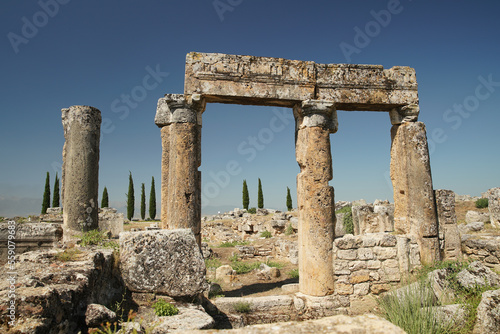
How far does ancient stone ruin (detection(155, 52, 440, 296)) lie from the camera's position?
24.6 feet

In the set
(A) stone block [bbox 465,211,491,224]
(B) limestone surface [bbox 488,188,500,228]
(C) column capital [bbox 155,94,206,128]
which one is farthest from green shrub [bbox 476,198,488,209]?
(C) column capital [bbox 155,94,206,128]

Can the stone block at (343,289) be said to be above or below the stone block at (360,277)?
below

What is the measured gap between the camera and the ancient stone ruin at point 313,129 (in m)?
7.50

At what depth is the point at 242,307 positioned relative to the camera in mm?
6789

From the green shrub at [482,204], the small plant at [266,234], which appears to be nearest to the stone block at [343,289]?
the small plant at [266,234]

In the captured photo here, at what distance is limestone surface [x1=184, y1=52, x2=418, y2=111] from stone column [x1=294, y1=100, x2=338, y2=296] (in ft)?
1.62

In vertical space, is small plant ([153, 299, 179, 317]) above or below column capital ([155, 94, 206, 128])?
below

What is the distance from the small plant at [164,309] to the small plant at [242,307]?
9.00 feet

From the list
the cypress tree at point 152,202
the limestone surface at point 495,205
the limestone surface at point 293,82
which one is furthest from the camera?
the cypress tree at point 152,202

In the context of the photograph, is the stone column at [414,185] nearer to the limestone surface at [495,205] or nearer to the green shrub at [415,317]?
the green shrub at [415,317]

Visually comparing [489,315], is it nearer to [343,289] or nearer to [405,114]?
[343,289]

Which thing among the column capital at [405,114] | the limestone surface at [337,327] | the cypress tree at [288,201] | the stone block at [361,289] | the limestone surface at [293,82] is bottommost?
the stone block at [361,289]

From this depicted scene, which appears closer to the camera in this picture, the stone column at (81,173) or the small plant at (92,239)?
the small plant at (92,239)

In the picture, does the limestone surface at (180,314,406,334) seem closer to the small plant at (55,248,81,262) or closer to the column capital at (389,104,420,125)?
the small plant at (55,248,81,262)
